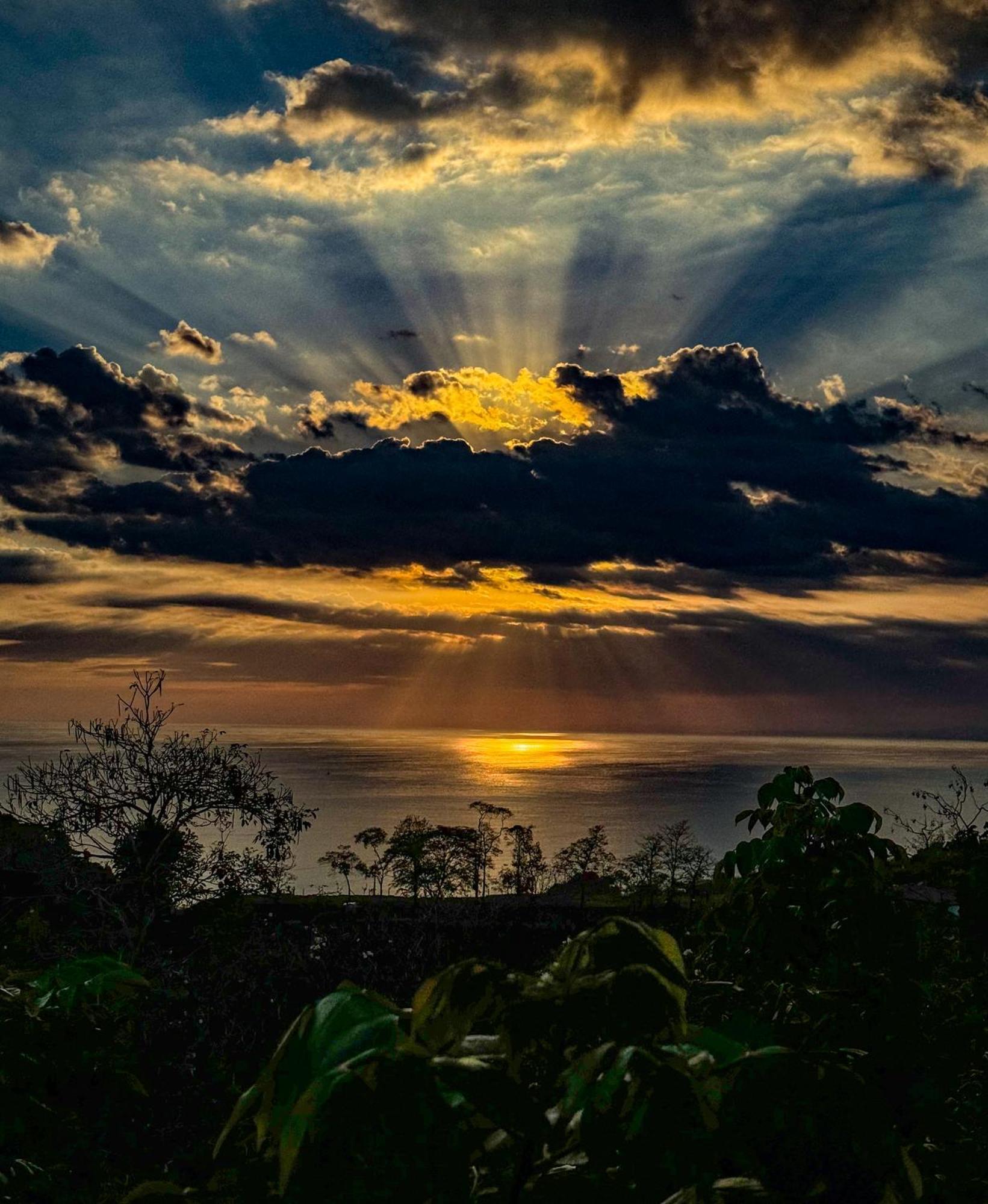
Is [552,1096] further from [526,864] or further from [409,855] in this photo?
[526,864]

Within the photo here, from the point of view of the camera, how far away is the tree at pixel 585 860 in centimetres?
4256

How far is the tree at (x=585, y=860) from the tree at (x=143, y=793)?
21.5m

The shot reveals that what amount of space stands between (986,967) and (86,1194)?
7.62 meters

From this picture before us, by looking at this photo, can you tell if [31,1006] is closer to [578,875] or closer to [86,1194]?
[86,1194]

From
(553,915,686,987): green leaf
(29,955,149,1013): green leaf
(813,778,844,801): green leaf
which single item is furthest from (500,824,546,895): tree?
(553,915,686,987): green leaf

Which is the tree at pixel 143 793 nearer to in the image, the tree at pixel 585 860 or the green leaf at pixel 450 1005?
the green leaf at pixel 450 1005

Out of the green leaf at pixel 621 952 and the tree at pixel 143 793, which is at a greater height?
the green leaf at pixel 621 952

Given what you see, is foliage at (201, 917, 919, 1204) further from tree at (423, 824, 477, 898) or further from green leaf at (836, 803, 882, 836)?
tree at (423, 824, 477, 898)

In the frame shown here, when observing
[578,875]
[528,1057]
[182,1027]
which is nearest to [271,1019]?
[182,1027]

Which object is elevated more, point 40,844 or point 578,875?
point 40,844

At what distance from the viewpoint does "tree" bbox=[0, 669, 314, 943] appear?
18.9m

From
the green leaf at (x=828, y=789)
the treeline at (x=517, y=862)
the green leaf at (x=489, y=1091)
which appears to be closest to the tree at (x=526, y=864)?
the treeline at (x=517, y=862)

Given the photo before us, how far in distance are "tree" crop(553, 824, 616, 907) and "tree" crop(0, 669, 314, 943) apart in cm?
2151

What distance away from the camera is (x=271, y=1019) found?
66.4 ft
